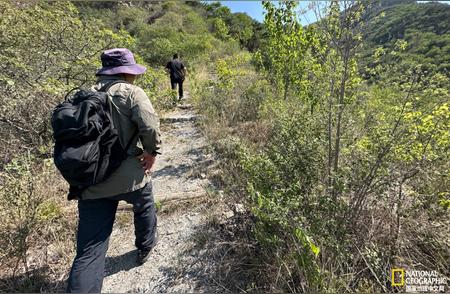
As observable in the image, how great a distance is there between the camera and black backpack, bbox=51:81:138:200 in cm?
141

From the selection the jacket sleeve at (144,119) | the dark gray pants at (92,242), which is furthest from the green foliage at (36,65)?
the dark gray pants at (92,242)

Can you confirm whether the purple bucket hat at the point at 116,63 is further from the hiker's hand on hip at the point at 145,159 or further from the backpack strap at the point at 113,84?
the hiker's hand on hip at the point at 145,159

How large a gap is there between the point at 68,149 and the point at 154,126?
0.58m

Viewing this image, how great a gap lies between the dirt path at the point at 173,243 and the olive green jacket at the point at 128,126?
2.86ft

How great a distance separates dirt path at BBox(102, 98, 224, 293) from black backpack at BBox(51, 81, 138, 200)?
0.98 metres

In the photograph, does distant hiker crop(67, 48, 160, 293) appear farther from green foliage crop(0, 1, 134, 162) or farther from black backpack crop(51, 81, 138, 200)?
green foliage crop(0, 1, 134, 162)

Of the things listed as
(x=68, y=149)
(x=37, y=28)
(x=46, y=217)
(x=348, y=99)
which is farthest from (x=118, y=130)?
(x=37, y=28)

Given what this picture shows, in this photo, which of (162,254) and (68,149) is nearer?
(68,149)

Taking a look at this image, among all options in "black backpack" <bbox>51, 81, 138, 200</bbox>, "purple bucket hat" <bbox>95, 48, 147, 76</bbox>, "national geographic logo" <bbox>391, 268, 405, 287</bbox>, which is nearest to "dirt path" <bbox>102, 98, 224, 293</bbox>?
"black backpack" <bbox>51, 81, 138, 200</bbox>

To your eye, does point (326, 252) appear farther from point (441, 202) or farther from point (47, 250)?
point (47, 250)

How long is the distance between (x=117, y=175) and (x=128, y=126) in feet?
1.25

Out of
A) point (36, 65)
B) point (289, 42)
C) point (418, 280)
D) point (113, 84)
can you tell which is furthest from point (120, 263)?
point (289, 42)

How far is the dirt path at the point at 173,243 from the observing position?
1.97 meters

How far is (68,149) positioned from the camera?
141 centimetres
